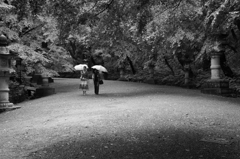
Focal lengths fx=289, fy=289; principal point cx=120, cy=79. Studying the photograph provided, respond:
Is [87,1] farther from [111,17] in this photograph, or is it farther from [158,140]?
[158,140]

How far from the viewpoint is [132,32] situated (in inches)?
528

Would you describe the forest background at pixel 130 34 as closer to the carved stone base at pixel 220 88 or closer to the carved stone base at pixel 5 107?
the carved stone base at pixel 220 88

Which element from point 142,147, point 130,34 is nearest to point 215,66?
point 130,34

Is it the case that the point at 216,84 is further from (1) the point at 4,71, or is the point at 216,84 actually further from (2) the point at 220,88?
(1) the point at 4,71

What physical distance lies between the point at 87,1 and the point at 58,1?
0.73 m

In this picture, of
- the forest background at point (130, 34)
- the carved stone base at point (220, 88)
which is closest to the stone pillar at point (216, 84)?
the carved stone base at point (220, 88)

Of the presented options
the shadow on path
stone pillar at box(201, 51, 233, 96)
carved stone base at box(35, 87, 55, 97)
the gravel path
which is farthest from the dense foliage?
the shadow on path

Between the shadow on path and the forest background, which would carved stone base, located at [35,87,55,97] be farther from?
the shadow on path

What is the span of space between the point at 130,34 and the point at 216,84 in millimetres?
5108

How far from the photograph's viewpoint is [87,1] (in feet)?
20.2

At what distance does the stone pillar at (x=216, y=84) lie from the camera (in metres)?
14.7

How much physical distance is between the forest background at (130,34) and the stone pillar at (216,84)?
0.46 meters

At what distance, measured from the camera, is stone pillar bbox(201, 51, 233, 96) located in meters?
14.7

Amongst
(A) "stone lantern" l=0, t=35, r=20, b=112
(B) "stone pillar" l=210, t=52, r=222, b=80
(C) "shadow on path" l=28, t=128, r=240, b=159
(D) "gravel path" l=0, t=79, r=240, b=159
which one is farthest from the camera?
(B) "stone pillar" l=210, t=52, r=222, b=80
